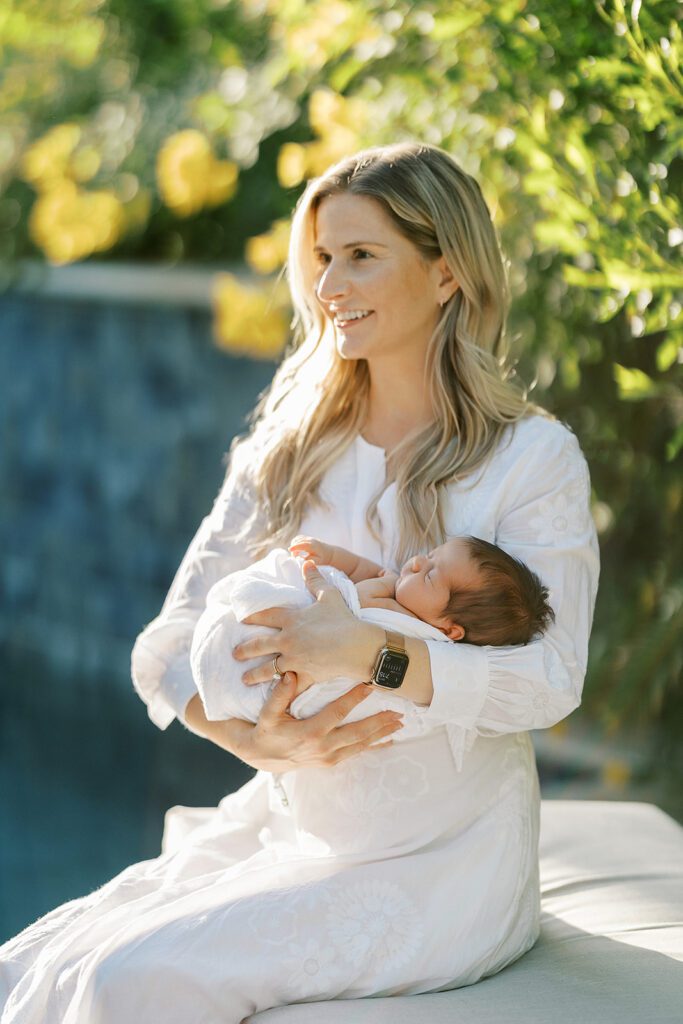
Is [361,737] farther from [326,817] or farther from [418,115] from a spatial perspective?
[418,115]

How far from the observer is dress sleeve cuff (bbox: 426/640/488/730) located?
1.92m

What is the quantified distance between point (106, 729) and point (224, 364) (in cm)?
156

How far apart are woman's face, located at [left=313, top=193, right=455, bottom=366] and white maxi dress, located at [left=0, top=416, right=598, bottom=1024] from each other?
211mm

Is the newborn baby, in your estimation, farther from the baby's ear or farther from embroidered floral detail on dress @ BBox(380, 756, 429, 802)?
embroidered floral detail on dress @ BBox(380, 756, 429, 802)

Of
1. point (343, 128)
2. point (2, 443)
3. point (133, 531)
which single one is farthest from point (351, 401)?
point (2, 443)

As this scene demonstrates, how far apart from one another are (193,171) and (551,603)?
113 inches

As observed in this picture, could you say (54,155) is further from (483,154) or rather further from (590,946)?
(590,946)

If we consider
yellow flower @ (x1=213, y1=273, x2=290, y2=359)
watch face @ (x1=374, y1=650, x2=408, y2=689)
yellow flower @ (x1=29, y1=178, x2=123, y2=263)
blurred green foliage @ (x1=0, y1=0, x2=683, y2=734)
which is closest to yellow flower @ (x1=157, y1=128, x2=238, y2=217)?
blurred green foliage @ (x1=0, y1=0, x2=683, y2=734)

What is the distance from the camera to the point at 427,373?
230 centimetres

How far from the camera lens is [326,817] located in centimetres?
204

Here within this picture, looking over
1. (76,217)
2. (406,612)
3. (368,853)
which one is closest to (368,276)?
(406,612)

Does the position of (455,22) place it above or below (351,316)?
above

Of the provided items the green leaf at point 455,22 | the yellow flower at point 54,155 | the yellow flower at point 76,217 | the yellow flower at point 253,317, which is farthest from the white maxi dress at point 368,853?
the yellow flower at point 54,155

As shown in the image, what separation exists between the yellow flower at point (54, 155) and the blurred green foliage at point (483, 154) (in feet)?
0.04
